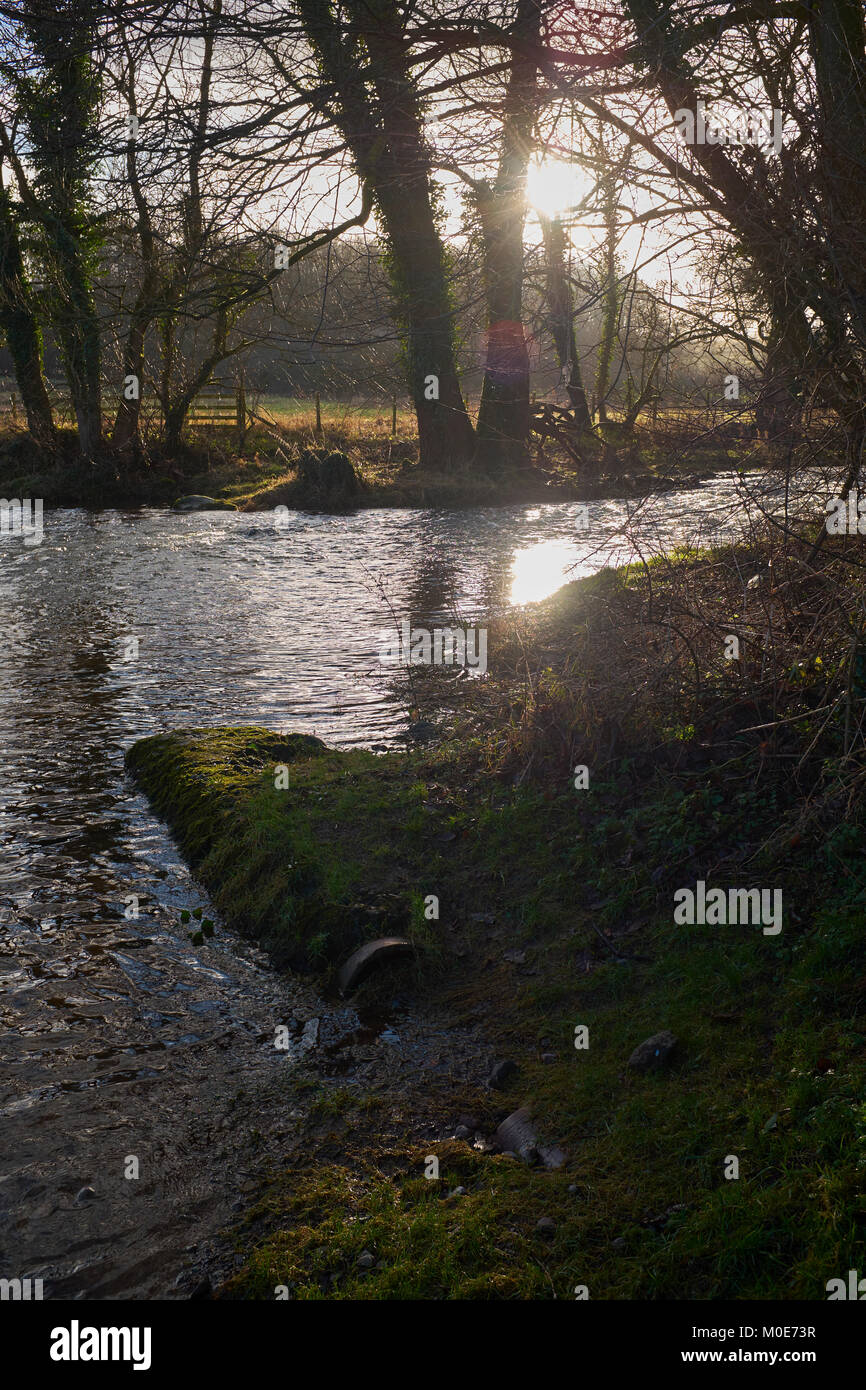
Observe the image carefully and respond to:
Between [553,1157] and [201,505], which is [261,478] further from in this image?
[553,1157]

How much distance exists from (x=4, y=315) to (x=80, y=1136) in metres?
28.8

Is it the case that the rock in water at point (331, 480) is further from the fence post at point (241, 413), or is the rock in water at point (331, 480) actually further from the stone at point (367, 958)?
the stone at point (367, 958)

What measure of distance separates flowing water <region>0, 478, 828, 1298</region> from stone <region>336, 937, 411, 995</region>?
8.2 inches

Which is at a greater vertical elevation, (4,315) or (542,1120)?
(4,315)

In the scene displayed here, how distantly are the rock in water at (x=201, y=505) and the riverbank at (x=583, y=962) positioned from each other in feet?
58.4

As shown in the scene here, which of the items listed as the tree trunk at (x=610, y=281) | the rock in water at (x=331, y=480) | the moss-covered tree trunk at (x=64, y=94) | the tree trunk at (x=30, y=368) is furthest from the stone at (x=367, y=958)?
the tree trunk at (x=30, y=368)

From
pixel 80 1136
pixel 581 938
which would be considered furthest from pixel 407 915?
pixel 80 1136

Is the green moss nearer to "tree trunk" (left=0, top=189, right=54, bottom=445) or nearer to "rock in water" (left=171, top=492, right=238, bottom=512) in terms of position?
"rock in water" (left=171, top=492, right=238, bottom=512)

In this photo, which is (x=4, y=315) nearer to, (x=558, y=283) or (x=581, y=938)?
(x=558, y=283)

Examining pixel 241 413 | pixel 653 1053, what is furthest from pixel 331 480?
pixel 653 1053

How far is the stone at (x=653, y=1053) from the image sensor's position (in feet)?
14.7

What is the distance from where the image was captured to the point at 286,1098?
4.68 m

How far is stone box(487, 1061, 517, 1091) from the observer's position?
4754mm

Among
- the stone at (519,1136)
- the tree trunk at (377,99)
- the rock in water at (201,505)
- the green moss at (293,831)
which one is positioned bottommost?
the stone at (519,1136)
